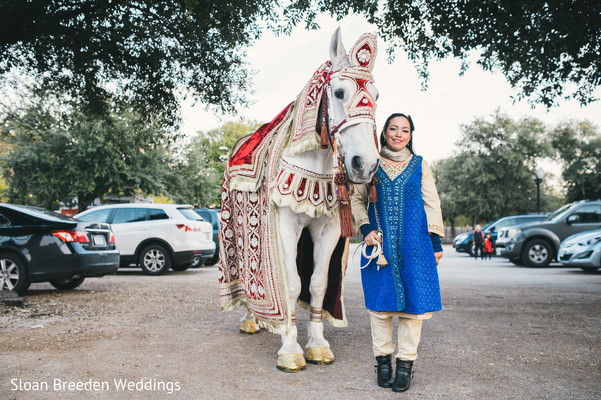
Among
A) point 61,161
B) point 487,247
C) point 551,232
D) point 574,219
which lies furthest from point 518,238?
point 61,161

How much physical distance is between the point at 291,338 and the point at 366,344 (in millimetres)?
1091

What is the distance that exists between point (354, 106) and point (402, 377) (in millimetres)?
1971

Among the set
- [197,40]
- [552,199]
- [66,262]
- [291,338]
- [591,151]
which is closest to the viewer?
[291,338]

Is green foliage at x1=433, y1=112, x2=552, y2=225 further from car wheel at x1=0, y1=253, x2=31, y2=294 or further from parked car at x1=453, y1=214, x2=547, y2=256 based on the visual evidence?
car wheel at x1=0, y1=253, x2=31, y2=294

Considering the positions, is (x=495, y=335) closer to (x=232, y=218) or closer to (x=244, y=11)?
(x=232, y=218)

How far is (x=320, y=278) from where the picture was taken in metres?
4.44

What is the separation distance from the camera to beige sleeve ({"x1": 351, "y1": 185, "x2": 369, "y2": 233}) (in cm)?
401

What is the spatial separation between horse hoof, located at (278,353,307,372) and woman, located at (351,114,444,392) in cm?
63

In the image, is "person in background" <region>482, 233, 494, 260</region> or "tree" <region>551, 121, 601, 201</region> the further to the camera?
"tree" <region>551, 121, 601, 201</region>

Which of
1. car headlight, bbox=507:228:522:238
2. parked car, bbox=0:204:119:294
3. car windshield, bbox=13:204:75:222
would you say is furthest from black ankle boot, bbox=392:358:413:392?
car headlight, bbox=507:228:522:238

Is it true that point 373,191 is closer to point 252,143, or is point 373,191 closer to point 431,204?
point 431,204

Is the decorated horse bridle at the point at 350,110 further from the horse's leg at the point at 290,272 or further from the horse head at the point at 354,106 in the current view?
the horse's leg at the point at 290,272

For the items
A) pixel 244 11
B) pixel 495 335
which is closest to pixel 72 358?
pixel 495 335

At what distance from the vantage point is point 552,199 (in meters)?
48.3
